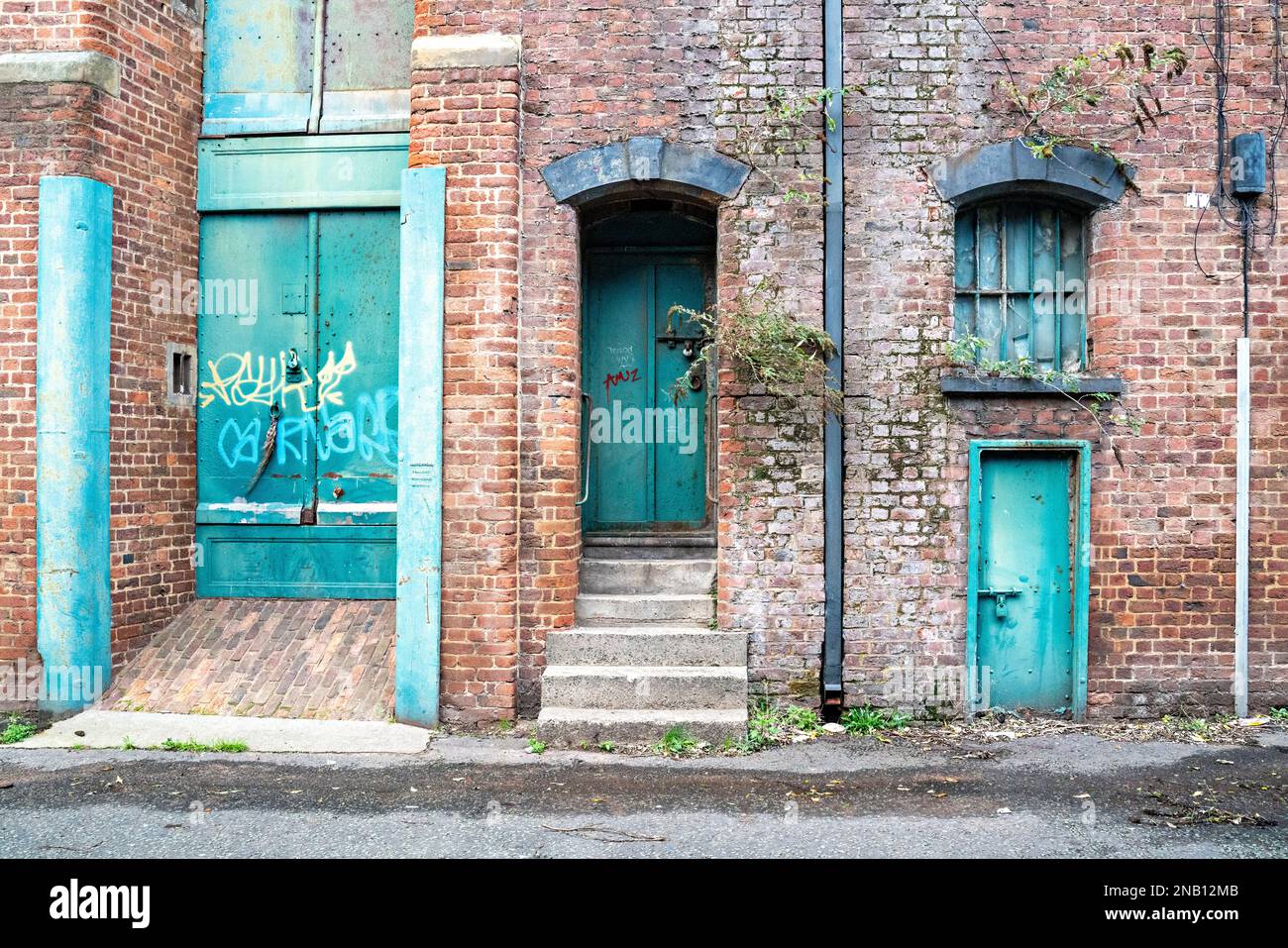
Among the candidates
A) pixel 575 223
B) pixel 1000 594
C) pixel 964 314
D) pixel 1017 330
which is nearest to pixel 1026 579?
pixel 1000 594

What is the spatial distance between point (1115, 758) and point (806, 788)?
209 cm

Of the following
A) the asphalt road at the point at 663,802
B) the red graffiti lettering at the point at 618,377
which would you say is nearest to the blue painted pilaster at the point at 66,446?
the asphalt road at the point at 663,802

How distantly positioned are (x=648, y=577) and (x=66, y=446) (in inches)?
166

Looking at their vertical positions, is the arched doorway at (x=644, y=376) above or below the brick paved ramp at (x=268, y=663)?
above

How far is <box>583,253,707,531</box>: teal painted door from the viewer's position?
22.9 feet

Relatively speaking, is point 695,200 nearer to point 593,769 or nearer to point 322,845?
point 593,769

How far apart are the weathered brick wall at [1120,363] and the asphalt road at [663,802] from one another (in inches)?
36.7

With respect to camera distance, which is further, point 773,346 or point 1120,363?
point 1120,363

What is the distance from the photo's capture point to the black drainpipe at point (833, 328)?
6188 millimetres

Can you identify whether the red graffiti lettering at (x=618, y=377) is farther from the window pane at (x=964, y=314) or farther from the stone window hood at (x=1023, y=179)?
the window pane at (x=964, y=314)

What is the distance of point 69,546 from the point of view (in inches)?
243

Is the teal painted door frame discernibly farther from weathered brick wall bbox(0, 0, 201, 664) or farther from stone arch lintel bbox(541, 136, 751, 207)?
weathered brick wall bbox(0, 0, 201, 664)

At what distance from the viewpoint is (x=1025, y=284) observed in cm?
651

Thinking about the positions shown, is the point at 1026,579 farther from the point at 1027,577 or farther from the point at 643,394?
the point at 643,394
